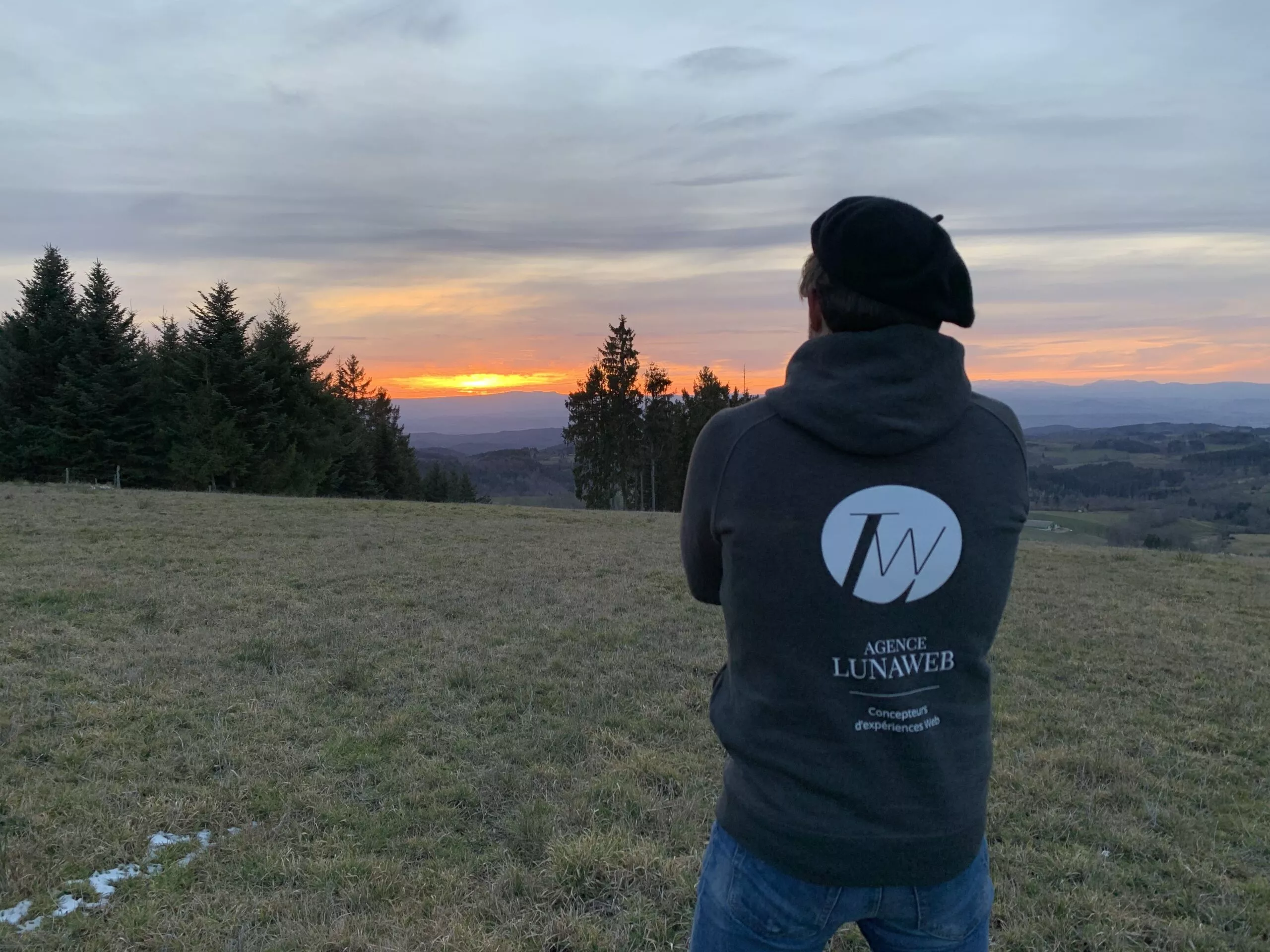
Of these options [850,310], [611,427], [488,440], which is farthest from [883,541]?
[488,440]

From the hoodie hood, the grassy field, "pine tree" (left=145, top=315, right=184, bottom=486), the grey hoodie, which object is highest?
"pine tree" (left=145, top=315, right=184, bottom=486)

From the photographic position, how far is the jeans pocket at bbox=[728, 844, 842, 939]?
52.9 inches

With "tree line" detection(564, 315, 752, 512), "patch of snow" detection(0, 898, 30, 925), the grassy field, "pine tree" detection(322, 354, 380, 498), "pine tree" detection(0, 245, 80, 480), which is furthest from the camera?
"tree line" detection(564, 315, 752, 512)

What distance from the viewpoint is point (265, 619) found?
302 inches

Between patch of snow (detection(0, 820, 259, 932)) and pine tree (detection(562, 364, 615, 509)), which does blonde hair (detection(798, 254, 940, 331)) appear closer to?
patch of snow (detection(0, 820, 259, 932))

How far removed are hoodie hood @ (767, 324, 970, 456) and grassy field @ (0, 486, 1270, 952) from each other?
8.29 feet

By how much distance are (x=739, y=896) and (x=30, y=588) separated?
9.39 meters

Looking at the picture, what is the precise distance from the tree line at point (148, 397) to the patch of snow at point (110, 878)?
25.7m


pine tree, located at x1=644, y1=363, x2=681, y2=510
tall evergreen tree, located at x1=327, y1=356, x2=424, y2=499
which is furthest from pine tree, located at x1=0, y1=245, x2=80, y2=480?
pine tree, located at x1=644, y1=363, x2=681, y2=510

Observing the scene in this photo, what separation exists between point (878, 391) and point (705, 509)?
368mm

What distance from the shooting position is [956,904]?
1.40m

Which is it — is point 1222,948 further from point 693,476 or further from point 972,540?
point 693,476

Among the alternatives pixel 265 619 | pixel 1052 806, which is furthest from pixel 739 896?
pixel 265 619

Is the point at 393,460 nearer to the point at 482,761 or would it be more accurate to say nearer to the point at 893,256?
the point at 482,761
